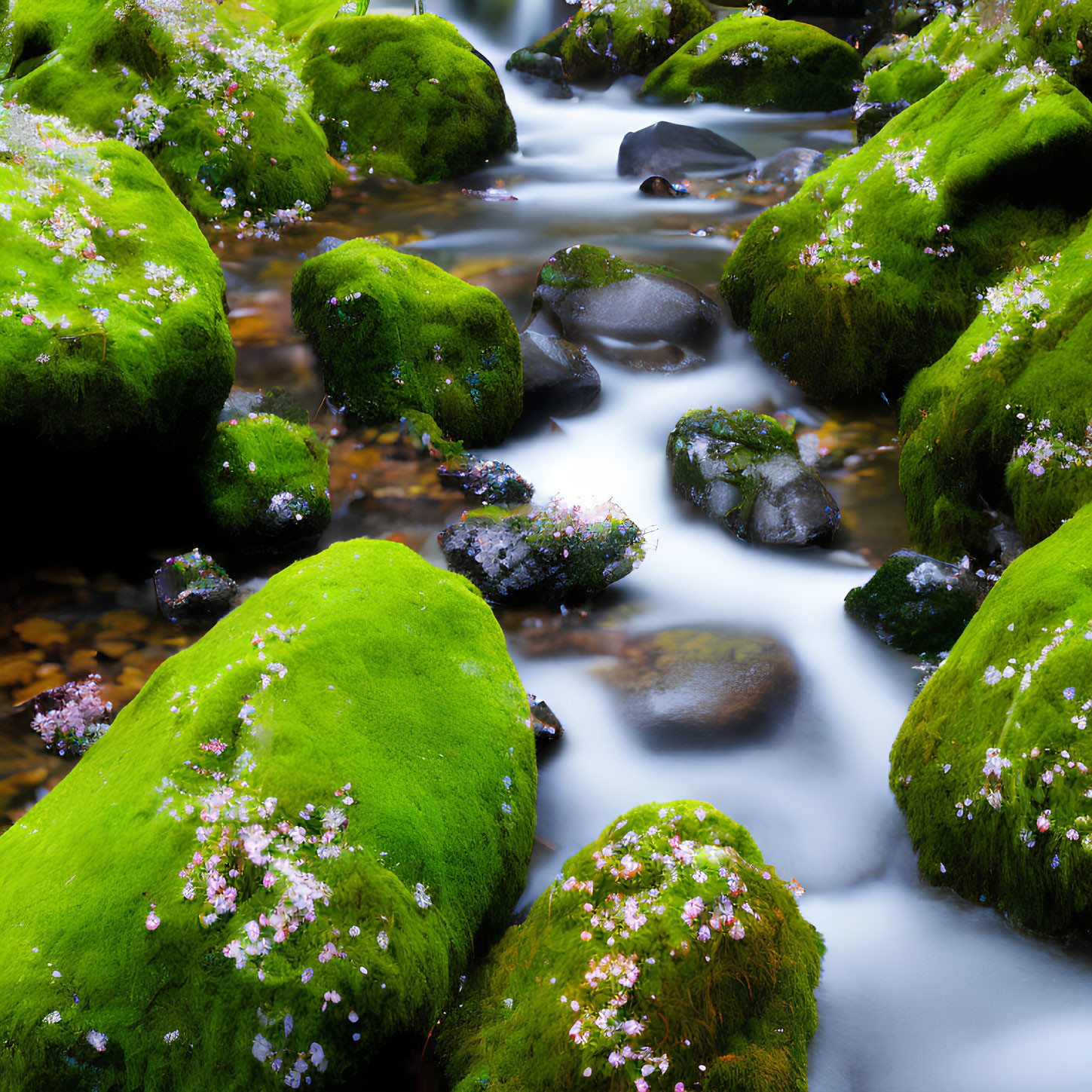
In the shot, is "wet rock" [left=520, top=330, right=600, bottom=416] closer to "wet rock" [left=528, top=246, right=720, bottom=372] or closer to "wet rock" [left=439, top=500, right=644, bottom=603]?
"wet rock" [left=528, top=246, right=720, bottom=372]

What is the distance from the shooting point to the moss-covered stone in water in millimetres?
2980

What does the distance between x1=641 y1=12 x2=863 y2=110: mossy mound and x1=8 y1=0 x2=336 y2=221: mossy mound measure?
7594 millimetres

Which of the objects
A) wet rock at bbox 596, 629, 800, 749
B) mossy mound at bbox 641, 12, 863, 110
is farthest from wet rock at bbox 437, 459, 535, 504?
mossy mound at bbox 641, 12, 863, 110

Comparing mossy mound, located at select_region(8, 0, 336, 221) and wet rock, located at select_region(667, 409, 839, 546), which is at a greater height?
mossy mound, located at select_region(8, 0, 336, 221)

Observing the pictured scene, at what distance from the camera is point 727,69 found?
49.9 feet

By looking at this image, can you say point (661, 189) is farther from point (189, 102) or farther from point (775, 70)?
point (189, 102)

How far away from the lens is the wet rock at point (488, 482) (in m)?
6.90

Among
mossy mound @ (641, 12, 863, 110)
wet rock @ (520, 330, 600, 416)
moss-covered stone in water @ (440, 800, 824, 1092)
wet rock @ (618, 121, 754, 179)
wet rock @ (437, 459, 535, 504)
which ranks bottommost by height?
wet rock @ (437, 459, 535, 504)

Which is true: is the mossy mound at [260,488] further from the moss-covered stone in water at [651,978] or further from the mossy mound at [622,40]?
the mossy mound at [622,40]

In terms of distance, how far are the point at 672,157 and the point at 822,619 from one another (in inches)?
347

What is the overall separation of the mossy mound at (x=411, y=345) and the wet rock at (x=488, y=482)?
50 centimetres

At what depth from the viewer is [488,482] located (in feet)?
22.7

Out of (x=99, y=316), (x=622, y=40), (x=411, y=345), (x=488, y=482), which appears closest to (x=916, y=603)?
(x=488, y=482)

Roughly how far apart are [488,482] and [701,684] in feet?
7.93
